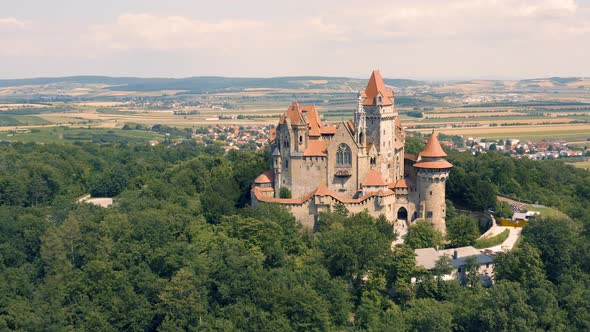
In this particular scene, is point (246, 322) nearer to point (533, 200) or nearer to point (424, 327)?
point (424, 327)

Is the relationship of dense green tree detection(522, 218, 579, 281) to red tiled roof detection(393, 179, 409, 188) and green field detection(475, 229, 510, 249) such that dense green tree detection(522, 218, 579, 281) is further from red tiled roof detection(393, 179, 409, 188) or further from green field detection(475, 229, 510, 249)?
red tiled roof detection(393, 179, 409, 188)

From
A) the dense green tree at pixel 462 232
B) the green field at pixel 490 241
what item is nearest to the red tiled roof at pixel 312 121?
the dense green tree at pixel 462 232

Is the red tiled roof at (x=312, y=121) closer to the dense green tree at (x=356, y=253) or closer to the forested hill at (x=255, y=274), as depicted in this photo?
the forested hill at (x=255, y=274)

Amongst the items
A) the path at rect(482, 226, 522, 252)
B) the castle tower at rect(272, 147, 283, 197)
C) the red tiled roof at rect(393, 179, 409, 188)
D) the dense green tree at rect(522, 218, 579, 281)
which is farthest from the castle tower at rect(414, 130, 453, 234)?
the castle tower at rect(272, 147, 283, 197)

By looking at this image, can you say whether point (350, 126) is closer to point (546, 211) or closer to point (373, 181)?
point (373, 181)

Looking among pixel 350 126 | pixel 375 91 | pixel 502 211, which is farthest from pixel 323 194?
pixel 502 211

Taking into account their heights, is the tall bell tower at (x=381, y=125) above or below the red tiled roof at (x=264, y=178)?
above

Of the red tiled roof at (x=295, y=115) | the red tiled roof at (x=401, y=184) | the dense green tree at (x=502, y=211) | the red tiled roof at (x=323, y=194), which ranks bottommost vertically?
the dense green tree at (x=502, y=211)
